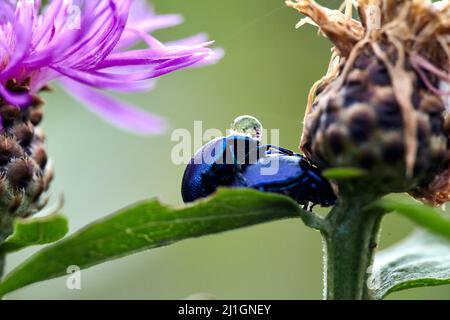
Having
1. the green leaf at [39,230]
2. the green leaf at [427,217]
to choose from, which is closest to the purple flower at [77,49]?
the green leaf at [39,230]

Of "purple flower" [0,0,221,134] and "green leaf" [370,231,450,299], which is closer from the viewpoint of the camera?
"green leaf" [370,231,450,299]

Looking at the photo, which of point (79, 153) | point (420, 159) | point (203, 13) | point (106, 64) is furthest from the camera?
point (203, 13)

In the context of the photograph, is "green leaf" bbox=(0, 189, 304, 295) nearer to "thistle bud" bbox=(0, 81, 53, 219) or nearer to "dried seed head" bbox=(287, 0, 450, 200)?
"dried seed head" bbox=(287, 0, 450, 200)

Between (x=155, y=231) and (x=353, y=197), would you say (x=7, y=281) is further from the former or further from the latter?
(x=353, y=197)

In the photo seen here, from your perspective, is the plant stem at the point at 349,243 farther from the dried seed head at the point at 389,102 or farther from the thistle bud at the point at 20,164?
the thistle bud at the point at 20,164

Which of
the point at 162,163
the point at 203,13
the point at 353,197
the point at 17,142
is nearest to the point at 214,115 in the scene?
the point at 162,163

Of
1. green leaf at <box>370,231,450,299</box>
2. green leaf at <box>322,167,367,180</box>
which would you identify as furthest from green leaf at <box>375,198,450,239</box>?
green leaf at <box>370,231,450,299</box>

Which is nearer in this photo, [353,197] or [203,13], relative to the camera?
[353,197]
